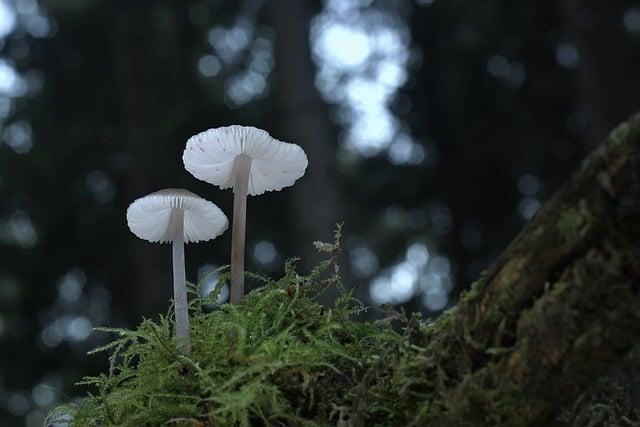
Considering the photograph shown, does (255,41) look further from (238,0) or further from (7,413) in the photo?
(7,413)

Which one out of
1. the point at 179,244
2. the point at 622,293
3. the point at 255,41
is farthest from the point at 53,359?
the point at 622,293

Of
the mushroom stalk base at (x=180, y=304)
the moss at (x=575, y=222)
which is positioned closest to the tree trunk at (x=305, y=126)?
the mushroom stalk base at (x=180, y=304)

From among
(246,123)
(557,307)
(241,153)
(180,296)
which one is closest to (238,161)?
(241,153)

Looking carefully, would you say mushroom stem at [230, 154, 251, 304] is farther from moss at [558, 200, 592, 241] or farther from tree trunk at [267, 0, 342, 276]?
tree trunk at [267, 0, 342, 276]

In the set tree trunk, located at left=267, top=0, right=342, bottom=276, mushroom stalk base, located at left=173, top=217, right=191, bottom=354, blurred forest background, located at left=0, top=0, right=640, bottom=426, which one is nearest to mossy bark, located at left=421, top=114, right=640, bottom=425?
mushroom stalk base, located at left=173, top=217, right=191, bottom=354

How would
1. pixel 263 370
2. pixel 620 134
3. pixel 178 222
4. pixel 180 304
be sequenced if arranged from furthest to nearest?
pixel 178 222
pixel 180 304
pixel 263 370
pixel 620 134

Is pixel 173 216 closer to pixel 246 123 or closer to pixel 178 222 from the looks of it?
pixel 178 222
